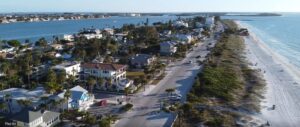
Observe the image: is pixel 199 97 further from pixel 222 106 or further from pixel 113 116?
pixel 113 116

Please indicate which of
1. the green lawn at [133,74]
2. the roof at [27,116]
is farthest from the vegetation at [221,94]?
the roof at [27,116]

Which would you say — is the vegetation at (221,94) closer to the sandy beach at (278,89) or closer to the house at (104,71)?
the sandy beach at (278,89)

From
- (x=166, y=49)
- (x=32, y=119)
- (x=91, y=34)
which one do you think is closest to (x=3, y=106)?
(x=32, y=119)

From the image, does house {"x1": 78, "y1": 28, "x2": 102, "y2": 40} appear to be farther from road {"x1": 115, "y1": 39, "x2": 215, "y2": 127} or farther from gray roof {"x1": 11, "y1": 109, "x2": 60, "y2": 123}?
gray roof {"x1": 11, "y1": 109, "x2": 60, "y2": 123}

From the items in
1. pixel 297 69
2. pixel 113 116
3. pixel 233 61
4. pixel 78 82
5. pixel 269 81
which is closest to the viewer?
pixel 113 116

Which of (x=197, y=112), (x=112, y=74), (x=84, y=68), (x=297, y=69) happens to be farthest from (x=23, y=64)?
(x=297, y=69)

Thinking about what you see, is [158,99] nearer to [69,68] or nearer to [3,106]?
[69,68]

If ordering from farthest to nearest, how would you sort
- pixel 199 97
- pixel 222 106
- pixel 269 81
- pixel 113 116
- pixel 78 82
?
1. pixel 269 81
2. pixel 78 82
3. pixel 199 97
4. pixel 222 106
5. pixel 113 116
